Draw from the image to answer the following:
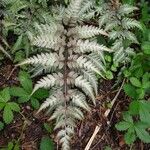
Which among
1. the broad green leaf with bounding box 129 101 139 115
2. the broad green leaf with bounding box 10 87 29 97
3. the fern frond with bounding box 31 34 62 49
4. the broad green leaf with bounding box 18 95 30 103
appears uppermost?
the fern frond with bounding box 31 34 62 49

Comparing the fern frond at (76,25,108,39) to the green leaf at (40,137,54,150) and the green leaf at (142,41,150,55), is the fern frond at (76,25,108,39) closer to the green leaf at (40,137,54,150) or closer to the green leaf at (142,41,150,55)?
the green leaf at (142,41,150,55)

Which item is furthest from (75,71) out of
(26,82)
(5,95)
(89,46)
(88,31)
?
(5,95)

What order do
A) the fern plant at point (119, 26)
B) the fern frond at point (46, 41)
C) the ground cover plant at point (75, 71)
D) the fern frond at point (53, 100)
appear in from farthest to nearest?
the fern plant at point (119, 26)
the ground cover plant at point (75, 71)
the fern frond at point (46, 41)
the fern frond at point (53, 100)

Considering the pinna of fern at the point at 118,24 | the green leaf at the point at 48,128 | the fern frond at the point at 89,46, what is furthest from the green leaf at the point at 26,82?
the pinna of fern at the point at 118,24

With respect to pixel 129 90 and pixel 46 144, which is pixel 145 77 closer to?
pixel 129 90

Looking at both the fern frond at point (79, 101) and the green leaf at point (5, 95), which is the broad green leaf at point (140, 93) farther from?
the green leaf at point (5, 95)

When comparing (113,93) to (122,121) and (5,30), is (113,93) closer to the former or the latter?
(122,121)

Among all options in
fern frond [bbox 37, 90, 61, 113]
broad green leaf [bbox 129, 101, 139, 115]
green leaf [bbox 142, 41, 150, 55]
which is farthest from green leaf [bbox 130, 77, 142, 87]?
fern frond [bbox 37, 90, 61, 113]
